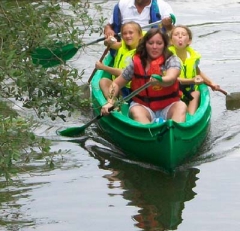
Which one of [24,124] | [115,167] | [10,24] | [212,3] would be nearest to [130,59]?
[115,167]

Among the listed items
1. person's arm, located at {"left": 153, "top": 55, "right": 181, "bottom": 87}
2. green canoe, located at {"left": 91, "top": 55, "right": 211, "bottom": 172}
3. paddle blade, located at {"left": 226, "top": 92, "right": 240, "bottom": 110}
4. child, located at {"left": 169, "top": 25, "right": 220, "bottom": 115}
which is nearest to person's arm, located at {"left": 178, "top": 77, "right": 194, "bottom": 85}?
child, located at {"left": 169, "top": 25, "right": 220, "bottom": 115}

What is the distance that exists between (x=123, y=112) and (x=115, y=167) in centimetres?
78

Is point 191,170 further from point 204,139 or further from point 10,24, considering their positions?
point 10,24

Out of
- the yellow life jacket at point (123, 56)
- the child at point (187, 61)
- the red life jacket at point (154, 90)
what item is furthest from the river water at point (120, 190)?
the yellow life jacket at point (123, 56)

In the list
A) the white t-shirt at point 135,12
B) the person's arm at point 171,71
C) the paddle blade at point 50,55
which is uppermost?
the paddle blade at point 50,55

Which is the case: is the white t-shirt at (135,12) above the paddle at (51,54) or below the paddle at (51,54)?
below

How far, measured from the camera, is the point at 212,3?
57.2 ft

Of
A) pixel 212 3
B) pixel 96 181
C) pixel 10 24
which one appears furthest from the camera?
pixel 212 3

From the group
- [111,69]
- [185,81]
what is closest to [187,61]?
[185,81]

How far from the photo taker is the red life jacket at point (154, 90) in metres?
8.82

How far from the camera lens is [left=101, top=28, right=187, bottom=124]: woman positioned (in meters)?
8.74

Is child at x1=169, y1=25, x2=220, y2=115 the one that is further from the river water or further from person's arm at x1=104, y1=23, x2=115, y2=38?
person's arm at x1=104, y1=23, x2=115, y2=38

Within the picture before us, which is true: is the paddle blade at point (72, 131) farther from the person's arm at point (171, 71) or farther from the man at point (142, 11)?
the man at point (142, 11)

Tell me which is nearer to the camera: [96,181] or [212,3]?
[96,181]
